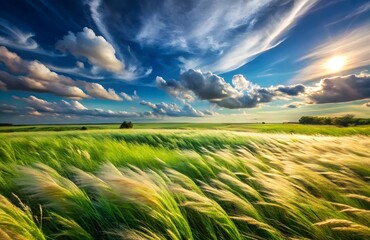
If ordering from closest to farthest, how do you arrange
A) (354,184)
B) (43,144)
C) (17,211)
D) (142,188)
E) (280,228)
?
(17,211), (142,188), (280,228), (354,184), (43,144)

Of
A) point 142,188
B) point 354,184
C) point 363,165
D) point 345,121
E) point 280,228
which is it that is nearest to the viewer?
point 142,188

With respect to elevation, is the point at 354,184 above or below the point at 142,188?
below

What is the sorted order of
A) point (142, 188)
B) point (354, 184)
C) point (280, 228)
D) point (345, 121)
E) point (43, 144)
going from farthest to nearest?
point (345, 121)
point (43, 144)
point (354, 184)
point (280, 228)
point (142, 188)

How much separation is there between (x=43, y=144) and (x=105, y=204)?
3428mm

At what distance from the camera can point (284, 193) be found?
67.1 inches

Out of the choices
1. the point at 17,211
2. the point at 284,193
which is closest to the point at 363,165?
the point at 284,193

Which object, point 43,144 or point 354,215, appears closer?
point 354,215

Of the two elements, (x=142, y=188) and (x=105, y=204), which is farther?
(x=105, y=204)

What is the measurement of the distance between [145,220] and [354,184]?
6.15 ft

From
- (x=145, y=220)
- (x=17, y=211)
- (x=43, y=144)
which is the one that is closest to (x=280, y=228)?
(x=145, y=220)

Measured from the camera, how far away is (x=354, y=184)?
2.12 meters

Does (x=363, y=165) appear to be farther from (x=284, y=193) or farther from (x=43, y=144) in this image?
(x=43, y=144)

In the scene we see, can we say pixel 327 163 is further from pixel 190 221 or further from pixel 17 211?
pixel 17 211

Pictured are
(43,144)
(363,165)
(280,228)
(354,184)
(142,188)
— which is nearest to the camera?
(142,188)
